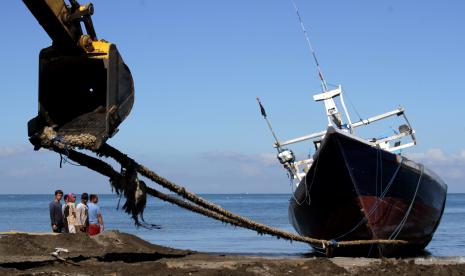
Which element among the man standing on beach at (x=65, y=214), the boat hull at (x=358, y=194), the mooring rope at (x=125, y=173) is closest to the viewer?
the mooring rope at (x=125, y=173)

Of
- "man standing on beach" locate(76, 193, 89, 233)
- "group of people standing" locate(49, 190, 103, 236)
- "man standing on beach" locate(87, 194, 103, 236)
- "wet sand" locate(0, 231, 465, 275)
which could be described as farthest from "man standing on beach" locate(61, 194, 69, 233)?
"wet sand" locate(0, 231, 465, 275)

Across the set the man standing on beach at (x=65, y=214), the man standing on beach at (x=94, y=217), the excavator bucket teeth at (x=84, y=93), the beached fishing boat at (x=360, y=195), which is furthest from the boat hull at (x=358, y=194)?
the excavator bucket teeth at (x=84, y=93)

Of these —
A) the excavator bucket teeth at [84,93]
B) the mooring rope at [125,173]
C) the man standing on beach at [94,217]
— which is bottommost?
the man standing on beach at [94,217]

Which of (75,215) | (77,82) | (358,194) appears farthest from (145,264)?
(358,194)

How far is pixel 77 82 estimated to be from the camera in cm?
998

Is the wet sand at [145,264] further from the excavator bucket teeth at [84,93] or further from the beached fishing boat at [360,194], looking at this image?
the beached fishing boat at [360,194]

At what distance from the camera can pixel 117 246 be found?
15.3 metres

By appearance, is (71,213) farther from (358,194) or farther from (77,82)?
(77,82)

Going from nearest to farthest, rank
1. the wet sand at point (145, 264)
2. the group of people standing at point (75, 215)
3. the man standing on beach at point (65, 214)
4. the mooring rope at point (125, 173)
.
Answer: the mooring rope at point (125, 173) < the wet sand at point (145, 264) < the group of people standing at point (75, 215) < the man standing on beach at point (65, 214)

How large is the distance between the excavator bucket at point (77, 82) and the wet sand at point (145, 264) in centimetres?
209

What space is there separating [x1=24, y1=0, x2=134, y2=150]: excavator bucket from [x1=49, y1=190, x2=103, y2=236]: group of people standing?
20.1 feet

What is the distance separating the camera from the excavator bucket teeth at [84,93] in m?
9.24

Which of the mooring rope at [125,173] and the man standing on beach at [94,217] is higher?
the mooring rope at [125,173]

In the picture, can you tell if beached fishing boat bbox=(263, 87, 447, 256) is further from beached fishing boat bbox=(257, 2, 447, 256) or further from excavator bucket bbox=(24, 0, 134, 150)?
excavator bucket bbox=(24, 0, 134, 150)
